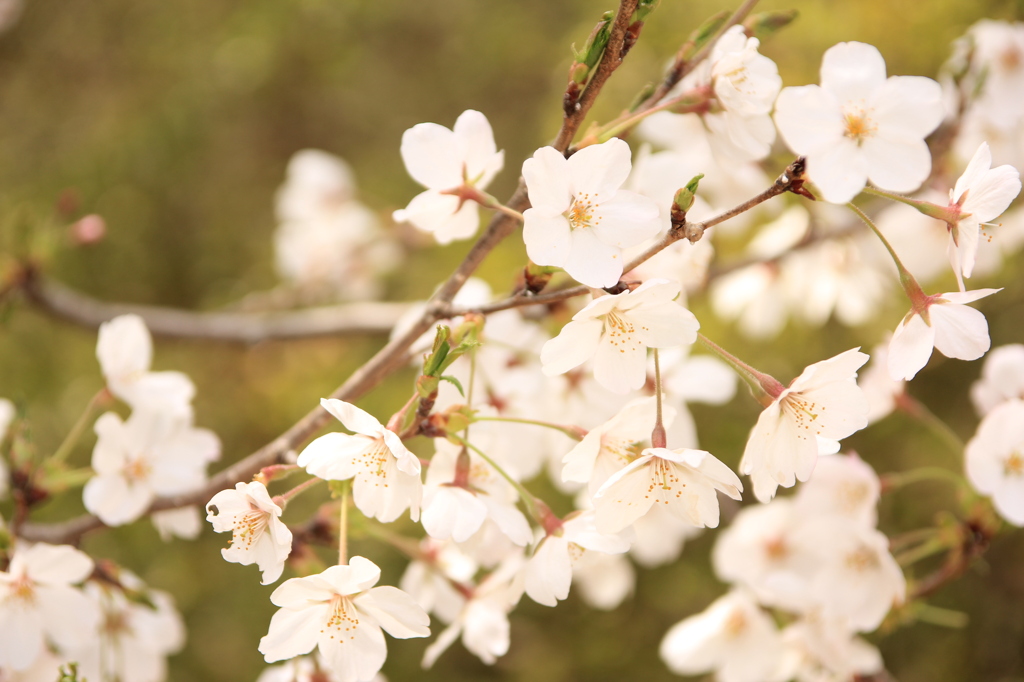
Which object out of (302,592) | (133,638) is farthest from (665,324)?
(133,638)

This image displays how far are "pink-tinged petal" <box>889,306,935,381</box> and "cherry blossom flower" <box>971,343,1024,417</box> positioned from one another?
38 centimetres

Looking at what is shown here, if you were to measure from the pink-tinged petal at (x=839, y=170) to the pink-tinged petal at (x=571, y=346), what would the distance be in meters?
0.21

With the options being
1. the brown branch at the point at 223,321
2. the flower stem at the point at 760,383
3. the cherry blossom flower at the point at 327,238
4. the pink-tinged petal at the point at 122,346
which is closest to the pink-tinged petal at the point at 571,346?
the flower stem at the point at 760,383

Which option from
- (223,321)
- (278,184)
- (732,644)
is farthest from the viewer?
(278,184)

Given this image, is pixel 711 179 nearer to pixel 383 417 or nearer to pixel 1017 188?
pixel 1017 188

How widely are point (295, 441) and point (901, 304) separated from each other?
1540 mm

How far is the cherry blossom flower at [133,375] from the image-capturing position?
0.96 metres

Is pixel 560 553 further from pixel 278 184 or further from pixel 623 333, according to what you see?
pixel 278 184

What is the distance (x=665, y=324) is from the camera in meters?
0.63

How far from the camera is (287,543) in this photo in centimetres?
60

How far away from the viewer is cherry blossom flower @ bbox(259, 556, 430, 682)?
65 centimetres

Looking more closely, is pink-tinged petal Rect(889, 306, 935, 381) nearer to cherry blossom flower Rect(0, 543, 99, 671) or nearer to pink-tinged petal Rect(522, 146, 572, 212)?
pink-tinged petal Rect(522, 146, 572, 212)

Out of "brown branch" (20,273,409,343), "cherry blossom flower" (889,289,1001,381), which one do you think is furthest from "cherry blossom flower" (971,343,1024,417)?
"brown branch" (20,273,409,343)

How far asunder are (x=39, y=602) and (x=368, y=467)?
18.5 inches
